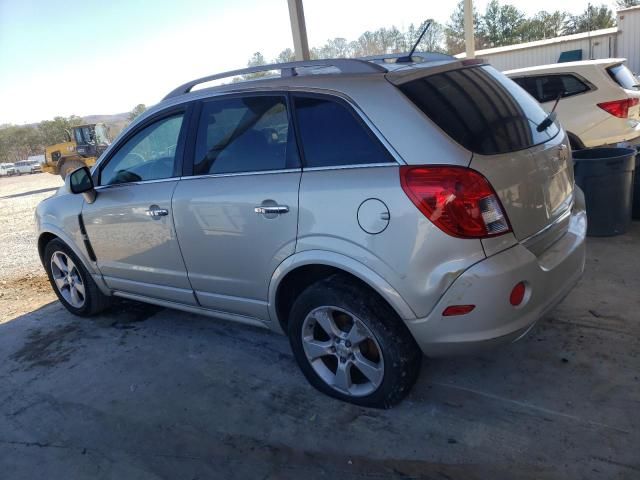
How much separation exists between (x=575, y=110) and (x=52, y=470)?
23.0ft

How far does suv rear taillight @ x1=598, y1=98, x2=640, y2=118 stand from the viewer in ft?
21.5

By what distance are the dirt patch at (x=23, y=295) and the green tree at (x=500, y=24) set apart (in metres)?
39.3

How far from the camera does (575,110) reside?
22.6 feet

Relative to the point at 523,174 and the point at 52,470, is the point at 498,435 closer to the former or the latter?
the point at 523,174

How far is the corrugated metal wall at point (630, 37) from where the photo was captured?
68.4ft

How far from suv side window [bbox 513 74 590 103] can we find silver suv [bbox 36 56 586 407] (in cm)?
461

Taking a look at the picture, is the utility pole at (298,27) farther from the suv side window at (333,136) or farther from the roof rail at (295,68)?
the suv side window at (333,136)

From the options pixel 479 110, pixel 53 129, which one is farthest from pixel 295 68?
pixel 53 129

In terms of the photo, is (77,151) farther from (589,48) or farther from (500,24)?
(500,24)

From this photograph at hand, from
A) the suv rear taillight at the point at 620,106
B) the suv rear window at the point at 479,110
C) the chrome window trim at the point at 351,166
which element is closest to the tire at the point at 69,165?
the suv rear taillight at the point at 620,106

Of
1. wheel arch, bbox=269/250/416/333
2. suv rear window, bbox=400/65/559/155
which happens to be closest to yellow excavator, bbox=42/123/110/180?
wheel arch, bbox=269/250/416/333

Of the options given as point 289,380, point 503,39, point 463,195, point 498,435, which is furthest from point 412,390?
point 503,39

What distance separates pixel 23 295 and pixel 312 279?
4329mm

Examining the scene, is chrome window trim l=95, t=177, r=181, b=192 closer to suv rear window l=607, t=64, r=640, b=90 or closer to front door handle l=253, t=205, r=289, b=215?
front door handle l=253, t=205, r=289, b=215
